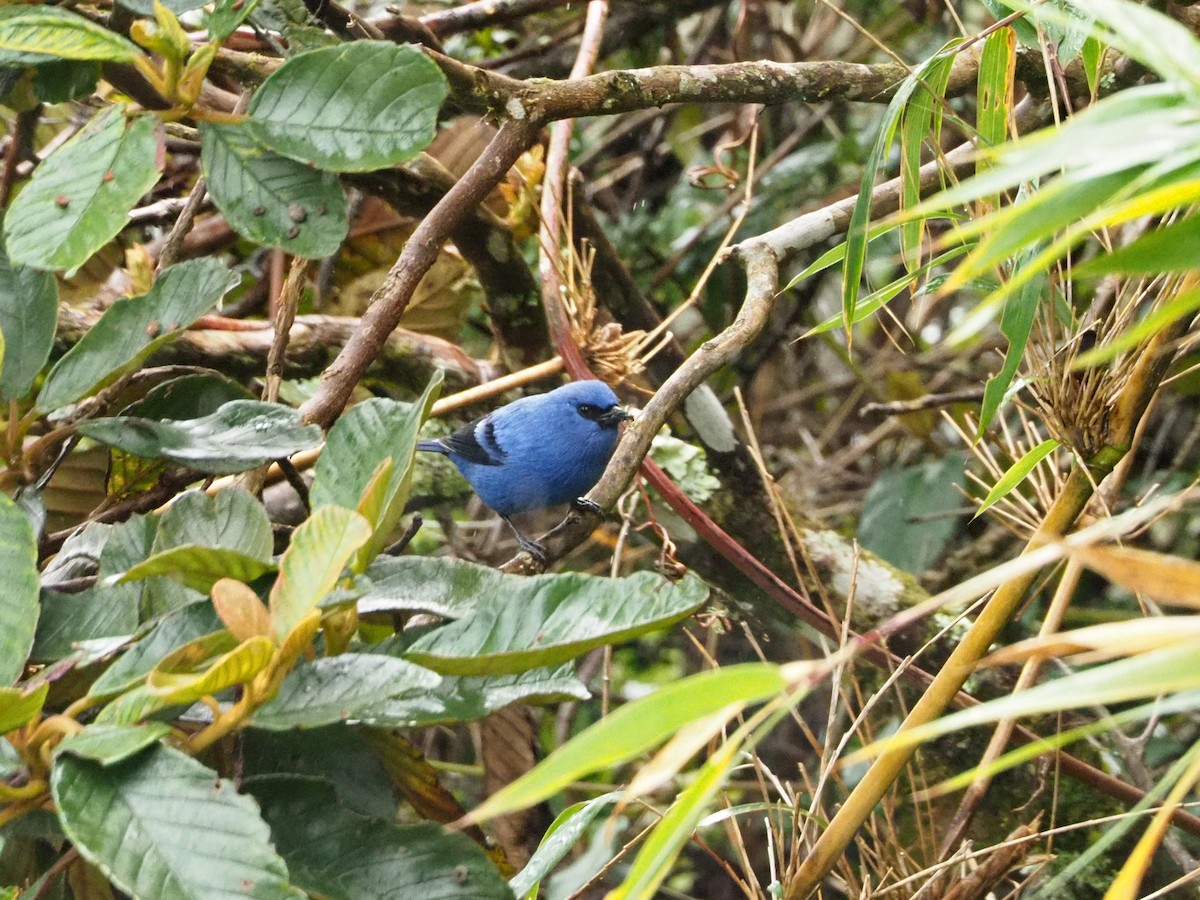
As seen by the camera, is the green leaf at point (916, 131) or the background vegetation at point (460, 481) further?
the green leaf at point (916, 131)

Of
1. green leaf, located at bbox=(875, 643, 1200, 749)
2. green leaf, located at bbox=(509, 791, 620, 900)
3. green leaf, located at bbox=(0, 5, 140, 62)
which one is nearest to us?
green leaf, located at bbox=(875, 643, 1200, 749)

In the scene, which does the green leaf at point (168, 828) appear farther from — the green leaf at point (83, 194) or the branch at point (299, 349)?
the branch at point (299, 349)

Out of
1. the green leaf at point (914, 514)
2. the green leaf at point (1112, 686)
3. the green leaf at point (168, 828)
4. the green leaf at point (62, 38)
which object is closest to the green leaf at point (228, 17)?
the green leaf at point (62, 38)

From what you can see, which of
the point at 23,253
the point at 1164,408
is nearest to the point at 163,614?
the point at 23,253

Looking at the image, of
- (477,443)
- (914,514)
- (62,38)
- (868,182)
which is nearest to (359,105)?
(62,38)

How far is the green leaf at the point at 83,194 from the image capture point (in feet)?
4.43

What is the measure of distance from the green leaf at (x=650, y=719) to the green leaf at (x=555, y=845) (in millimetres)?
532

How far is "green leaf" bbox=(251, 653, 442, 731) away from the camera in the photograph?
109 cm

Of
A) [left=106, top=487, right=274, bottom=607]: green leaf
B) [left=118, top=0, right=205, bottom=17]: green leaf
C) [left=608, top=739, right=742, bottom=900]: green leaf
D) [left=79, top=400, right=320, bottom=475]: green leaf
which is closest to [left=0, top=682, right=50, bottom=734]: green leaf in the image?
[left=106, top=487, right=274, bottom=607]: green leaf

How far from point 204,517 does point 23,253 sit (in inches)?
15.1

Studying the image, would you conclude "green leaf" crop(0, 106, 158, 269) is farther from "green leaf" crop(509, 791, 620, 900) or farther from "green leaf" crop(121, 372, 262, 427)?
"green leaf" crop(509, 791, 620, 900)

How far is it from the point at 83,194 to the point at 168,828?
79 cm

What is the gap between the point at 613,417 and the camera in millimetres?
3373

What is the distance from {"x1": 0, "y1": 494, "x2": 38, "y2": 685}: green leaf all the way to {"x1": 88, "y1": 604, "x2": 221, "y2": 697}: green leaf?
8 cm
